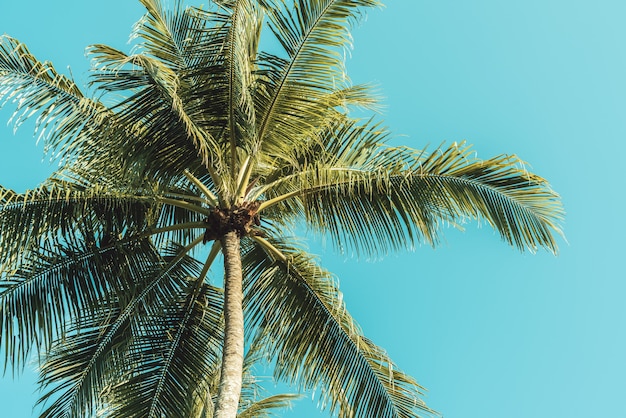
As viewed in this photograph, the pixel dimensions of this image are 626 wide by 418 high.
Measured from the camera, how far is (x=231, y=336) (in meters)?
7.50

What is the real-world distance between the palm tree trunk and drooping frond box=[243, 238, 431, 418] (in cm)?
76

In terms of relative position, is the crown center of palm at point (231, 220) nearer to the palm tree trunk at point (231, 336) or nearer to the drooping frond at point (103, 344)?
the palm tree trunk at point (231, 336)

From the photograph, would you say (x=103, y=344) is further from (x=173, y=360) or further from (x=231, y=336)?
(x=231, y=336)

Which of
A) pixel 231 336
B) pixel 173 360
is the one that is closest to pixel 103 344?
pixel 173 360

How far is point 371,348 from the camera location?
8867 mm

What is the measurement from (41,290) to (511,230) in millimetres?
5249

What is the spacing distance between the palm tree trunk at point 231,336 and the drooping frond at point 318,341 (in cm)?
76

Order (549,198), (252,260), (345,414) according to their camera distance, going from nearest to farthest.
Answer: (549,198)
(345,414)
(252,260)

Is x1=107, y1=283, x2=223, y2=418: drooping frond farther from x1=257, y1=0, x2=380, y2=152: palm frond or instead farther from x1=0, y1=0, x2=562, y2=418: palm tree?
x1=257, y1=0, x2=380, y2=152: palm frond

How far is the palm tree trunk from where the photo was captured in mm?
6956

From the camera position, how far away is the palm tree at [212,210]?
7.79 m

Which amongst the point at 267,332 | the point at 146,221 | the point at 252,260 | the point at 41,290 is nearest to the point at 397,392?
the point at 267,332

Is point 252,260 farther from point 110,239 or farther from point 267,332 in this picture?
point 110,239

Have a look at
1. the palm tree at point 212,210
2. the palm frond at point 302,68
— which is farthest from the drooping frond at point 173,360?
the palm frond at point 302,68
